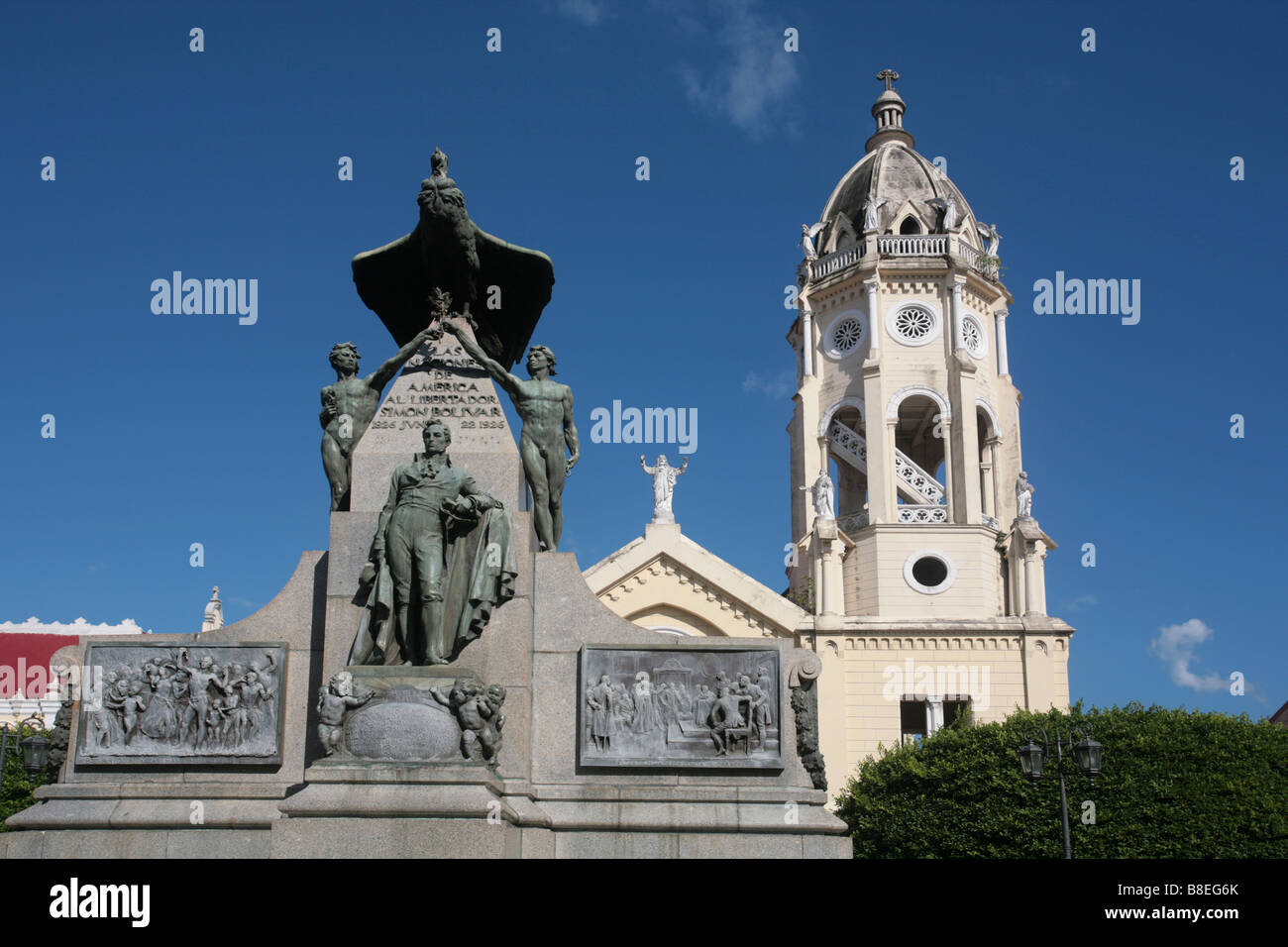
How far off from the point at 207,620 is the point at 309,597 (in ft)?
138

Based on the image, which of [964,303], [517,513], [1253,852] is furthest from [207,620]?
[517,513]

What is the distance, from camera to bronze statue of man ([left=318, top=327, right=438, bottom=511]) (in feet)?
47.0

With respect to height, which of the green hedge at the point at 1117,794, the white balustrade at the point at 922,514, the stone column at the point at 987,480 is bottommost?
the green hedge at the point at 1117,794

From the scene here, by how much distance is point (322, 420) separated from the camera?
14562mm

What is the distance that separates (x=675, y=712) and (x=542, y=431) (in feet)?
11.3

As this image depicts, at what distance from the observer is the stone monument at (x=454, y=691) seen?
12.6 metres

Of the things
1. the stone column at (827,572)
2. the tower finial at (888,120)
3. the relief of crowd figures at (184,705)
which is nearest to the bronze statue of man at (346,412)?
the relief of crowd figures at (184,705)

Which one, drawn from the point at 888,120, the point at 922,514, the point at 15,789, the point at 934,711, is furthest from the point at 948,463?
the point at 15,789

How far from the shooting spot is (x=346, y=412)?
14.5m

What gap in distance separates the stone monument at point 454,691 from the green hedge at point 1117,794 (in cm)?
2552

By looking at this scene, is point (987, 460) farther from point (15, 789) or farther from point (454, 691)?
point (454, 691)

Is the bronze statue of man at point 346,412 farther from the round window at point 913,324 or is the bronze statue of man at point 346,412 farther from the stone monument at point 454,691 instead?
the round window at point 913,324
